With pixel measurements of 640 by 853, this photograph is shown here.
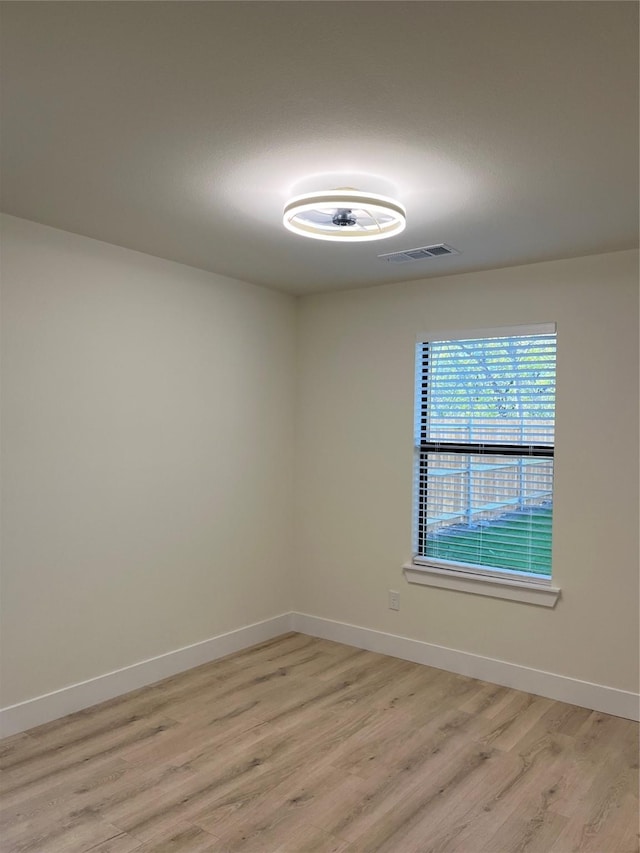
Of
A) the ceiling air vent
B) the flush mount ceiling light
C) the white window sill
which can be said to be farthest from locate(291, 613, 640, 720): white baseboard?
the flush mount ceiling light

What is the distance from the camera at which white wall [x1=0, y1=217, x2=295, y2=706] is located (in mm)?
3184

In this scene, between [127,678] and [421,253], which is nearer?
[421,253]

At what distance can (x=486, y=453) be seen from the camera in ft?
13.2

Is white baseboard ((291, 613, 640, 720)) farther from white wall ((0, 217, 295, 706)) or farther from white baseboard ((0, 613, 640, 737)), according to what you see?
white wall ((0, 217, 295, 706))

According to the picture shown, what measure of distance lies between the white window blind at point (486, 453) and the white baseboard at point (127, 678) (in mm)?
1255

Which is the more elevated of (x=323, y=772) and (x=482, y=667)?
(x=482, y=667)

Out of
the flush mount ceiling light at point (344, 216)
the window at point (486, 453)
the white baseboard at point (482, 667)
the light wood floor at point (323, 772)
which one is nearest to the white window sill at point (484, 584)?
the window at point (486, 453)

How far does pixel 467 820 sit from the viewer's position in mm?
2510

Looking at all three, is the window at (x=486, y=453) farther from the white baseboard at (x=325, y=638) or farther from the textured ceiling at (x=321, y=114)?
the textured ceiling at (x=321, y=114)

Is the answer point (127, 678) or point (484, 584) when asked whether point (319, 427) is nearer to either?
point (484, 584)

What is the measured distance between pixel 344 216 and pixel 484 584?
90.3 inches

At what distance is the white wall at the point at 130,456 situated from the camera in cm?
318

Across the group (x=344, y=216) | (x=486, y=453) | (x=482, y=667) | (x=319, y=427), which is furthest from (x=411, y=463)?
(x=344, y=216)

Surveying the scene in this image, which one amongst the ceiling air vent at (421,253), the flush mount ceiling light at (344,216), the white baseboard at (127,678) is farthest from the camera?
the ceiling air vent at (421,253)
